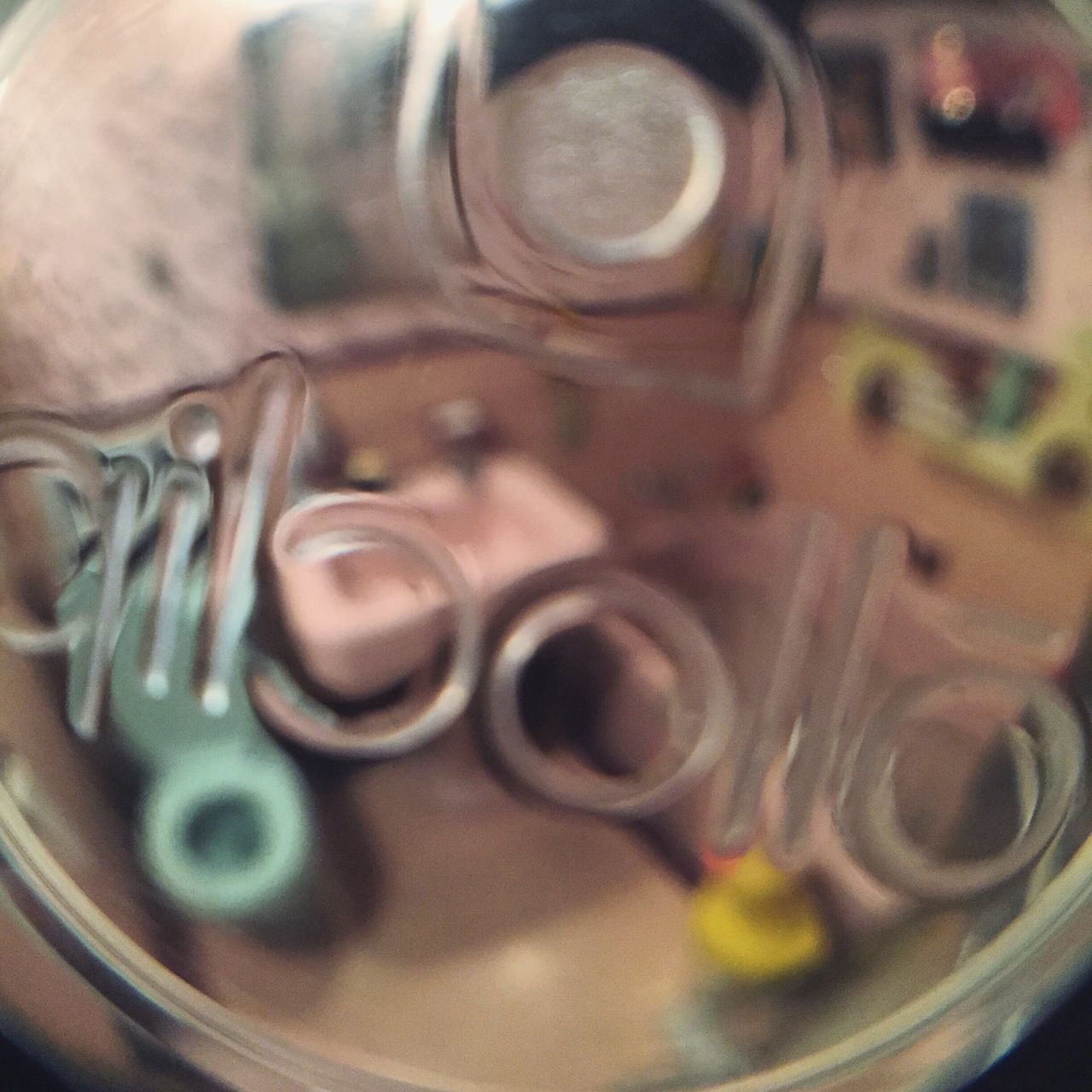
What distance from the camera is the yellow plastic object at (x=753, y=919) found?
43 centimetres

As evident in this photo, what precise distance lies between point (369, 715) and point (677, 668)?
126 mm

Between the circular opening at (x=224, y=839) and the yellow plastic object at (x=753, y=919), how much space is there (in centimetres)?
19

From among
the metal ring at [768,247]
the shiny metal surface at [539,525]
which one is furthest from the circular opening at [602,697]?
the metal ring at [768,247]

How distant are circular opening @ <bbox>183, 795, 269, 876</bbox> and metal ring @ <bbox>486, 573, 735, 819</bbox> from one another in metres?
0.11

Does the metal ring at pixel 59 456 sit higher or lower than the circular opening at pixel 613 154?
lower

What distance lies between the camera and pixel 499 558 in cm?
40

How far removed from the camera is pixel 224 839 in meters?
0.42

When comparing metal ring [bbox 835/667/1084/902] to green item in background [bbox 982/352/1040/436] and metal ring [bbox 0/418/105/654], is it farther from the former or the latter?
metal ring [bbox 0/418/105/654]

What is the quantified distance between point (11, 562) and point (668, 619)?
0.88ft

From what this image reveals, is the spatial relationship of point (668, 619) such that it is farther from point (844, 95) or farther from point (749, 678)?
point (844, 95)

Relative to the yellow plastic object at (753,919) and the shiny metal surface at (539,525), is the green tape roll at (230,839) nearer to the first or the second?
the shiny metal surface at (539,525)

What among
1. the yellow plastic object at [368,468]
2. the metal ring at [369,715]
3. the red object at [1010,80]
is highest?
the red object at [1010,80]

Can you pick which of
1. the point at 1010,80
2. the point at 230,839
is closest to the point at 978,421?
the point at 1010,80

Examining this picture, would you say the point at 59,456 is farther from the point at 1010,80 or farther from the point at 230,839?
the point at 1010,80
